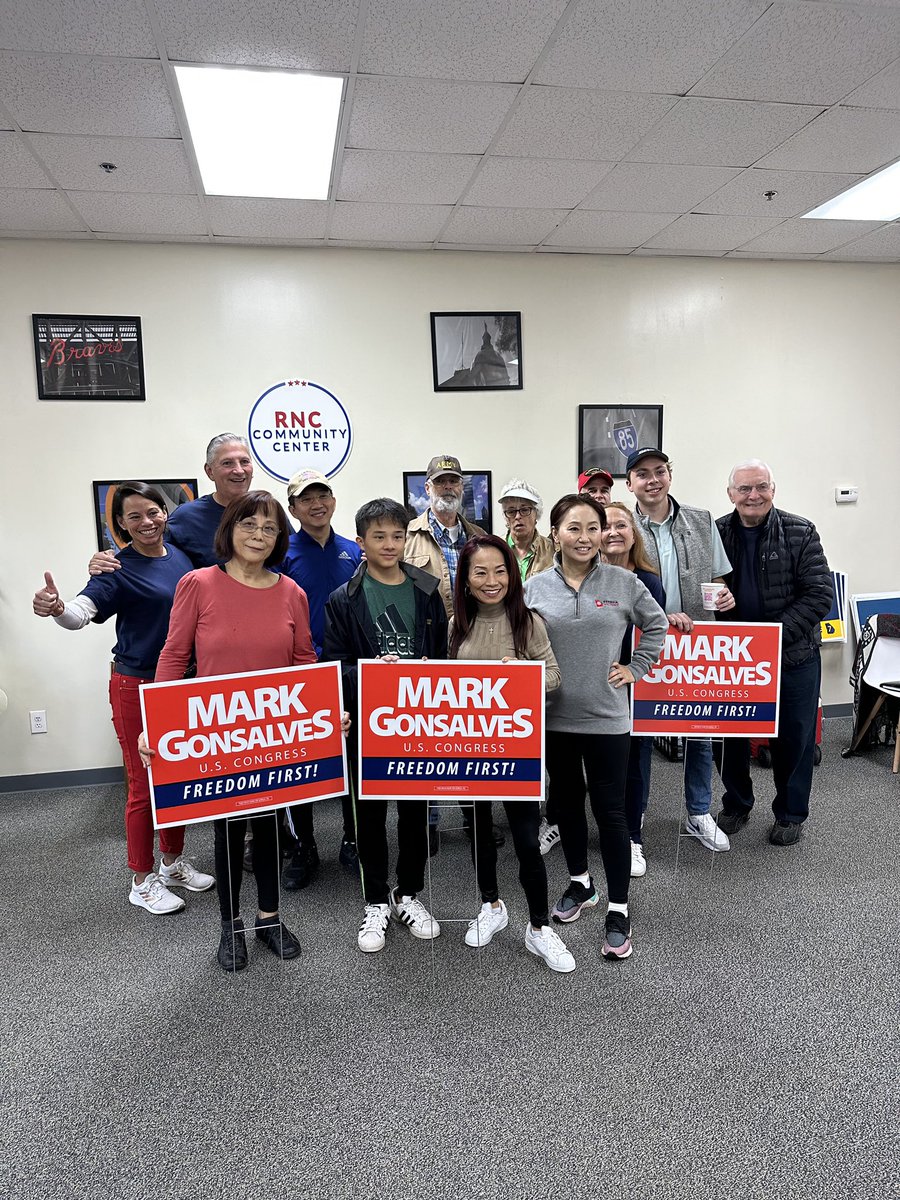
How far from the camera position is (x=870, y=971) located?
7.52ft

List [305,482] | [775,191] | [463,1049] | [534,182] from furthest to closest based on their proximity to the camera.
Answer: [775,191]
[534,182]
[305,482]
[463,1049]

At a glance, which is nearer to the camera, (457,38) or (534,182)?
(457,38)

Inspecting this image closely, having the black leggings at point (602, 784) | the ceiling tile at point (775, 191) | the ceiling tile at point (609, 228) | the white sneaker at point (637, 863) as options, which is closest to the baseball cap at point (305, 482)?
the black leggings at point (602, 784)

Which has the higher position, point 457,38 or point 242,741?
point 457,38

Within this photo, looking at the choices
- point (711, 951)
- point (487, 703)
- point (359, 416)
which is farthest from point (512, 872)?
point (359, 416)

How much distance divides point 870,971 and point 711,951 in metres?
0.50

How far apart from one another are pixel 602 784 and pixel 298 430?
9.50 ft

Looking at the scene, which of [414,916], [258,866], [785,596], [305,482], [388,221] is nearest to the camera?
[258,866]

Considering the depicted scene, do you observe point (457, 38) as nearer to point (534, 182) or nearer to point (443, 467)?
point (534, 182)

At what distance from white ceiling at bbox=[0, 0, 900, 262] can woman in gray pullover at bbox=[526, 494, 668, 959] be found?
1.57m

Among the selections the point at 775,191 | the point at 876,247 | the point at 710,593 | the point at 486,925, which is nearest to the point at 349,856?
the point at 486,925

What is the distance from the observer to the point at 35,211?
346 centimetres

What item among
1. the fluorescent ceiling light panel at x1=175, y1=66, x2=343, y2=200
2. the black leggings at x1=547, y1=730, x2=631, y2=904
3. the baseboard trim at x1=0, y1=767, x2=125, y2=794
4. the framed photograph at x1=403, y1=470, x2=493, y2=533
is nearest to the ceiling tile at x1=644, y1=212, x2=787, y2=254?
the framed photograph at x1=403, y1=470, x2=493, y2=533

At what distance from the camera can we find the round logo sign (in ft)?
13.7
